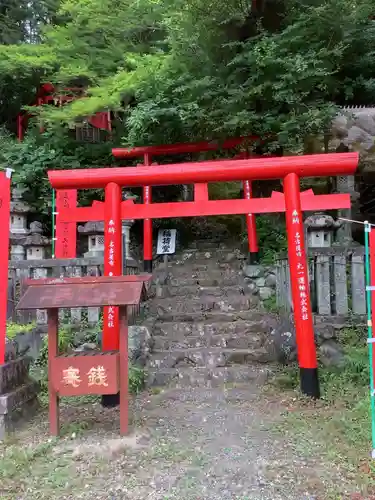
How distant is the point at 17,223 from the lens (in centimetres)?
1102

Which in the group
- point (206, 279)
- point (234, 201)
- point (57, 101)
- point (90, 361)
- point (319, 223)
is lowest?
point (90, 361)

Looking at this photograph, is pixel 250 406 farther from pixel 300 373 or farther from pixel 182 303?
pixel 182 303

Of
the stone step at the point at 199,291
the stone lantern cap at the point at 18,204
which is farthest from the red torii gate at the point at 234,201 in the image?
the stone lantern cap at the point at 18,204

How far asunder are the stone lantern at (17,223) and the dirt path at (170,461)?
214 inches

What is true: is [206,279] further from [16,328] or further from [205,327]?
[16,328]

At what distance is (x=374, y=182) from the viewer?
38.4ft

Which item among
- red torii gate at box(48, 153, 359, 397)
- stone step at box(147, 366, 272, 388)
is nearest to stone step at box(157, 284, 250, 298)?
stone step at box(147, 366, 272, 388)

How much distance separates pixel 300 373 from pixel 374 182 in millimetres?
7782

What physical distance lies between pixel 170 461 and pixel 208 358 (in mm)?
2952

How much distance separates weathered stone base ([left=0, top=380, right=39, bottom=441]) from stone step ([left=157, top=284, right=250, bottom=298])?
13.9 ft

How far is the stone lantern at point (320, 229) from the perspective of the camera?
7.71 m

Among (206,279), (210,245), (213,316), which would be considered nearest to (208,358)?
(213,316)

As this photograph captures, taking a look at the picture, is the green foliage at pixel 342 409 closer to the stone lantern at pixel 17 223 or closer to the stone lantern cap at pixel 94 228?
the stone lantern cap at pixel 94 228

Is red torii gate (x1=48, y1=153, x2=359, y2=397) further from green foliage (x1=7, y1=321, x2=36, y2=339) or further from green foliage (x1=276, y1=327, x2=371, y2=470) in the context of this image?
green foliage (x1=7, y1=321, x2=36, y2=339)
